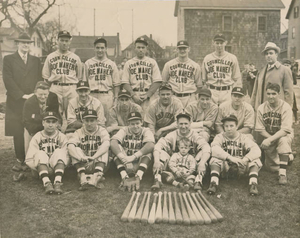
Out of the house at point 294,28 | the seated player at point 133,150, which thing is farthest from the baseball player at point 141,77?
the house at point 294,28

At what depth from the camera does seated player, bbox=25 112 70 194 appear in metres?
4.85

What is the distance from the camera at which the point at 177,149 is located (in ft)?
17.6

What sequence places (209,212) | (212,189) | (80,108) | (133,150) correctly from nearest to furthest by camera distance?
(209,212) → (212,189) → (133,150) → (80,108)

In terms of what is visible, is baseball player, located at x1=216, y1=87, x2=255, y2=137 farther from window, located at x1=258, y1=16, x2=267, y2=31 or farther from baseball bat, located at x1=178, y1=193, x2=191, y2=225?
window, located at x1=258, y1=16, x2=267, y2=31

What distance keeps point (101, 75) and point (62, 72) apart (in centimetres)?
70

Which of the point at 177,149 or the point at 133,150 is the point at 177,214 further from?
the point at 133,150

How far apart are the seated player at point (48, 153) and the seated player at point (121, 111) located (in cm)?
100

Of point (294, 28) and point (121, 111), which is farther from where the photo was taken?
point (294, 28)

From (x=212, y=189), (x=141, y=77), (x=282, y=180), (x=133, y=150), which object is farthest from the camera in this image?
(x=141, y=77)

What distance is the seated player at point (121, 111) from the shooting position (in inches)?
234

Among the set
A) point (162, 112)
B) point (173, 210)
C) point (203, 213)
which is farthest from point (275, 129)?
point (173, 210)

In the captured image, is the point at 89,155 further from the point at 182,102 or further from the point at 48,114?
the point at 182,102

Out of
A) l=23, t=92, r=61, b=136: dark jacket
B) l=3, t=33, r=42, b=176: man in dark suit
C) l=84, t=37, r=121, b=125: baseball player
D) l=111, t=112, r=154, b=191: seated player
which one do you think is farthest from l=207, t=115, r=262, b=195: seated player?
l=3, t=33, r=42, b=176: man in dark suit

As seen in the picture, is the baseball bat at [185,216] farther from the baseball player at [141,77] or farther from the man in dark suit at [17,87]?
the man in dark suit at [17,87]
